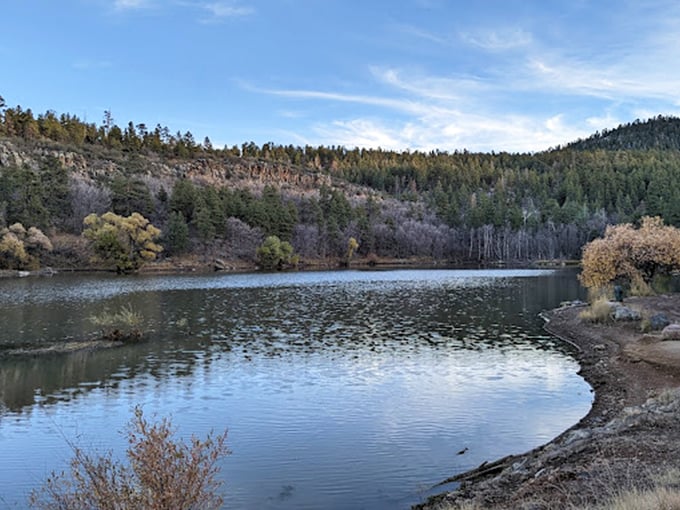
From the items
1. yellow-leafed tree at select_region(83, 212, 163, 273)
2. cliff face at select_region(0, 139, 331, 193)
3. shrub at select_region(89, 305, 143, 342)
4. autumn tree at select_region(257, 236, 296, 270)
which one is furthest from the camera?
cliff face at select_region(0, 139, 331, 193)

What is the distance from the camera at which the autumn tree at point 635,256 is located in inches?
1351

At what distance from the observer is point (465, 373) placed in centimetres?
2041

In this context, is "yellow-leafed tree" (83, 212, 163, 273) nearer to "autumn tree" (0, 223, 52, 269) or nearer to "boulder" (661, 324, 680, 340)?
"autumn tree" (0, 223, 52, 269)

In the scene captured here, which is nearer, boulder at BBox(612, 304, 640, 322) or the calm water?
the calm water

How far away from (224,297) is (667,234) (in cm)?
3109

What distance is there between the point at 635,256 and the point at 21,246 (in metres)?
71.7

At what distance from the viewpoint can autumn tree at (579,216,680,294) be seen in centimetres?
3431

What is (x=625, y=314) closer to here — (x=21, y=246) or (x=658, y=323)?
(x=658, y=323)

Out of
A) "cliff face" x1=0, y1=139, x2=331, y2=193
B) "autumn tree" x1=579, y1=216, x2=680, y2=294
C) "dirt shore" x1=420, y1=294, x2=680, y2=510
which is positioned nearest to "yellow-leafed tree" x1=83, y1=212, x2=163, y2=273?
"cliff face" x1=0, y1=139, x2=331, y2=193

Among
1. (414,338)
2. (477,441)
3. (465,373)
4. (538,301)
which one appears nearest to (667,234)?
Result: (538,301)

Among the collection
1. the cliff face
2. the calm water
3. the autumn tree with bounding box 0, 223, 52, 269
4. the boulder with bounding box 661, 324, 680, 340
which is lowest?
the calm water

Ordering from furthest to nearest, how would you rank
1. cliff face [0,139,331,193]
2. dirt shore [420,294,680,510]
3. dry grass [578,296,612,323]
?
cliff face [0,139,331,193] < dry grass [578,296,612,323] < dirt shore [420,294,680,510]

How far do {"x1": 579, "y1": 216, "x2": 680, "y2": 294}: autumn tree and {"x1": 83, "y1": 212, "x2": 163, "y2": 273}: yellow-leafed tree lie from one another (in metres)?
61.0

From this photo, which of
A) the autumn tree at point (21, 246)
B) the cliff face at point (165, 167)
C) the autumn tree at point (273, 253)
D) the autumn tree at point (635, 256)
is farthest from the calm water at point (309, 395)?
the cliff face at point (165, 167)
